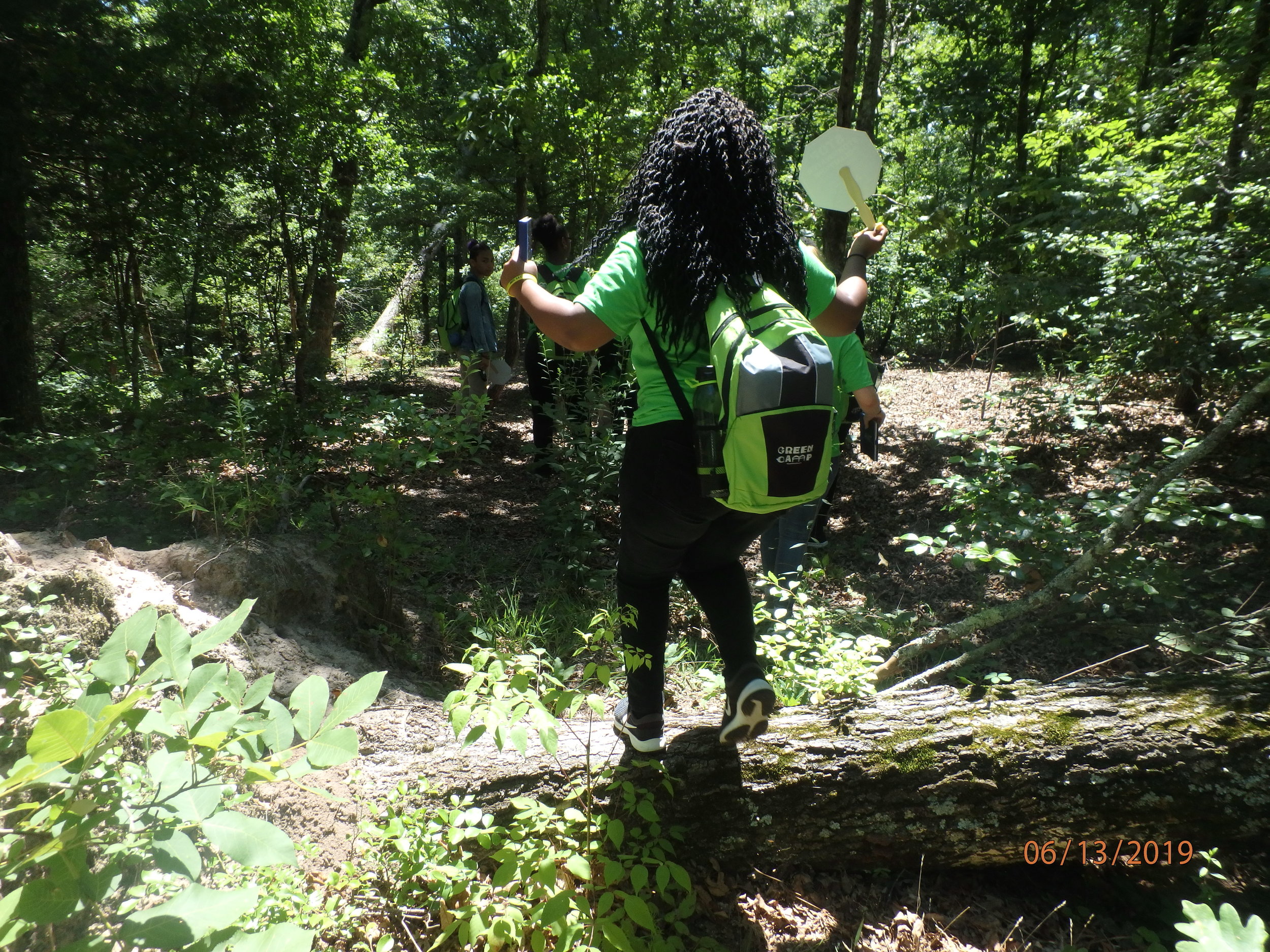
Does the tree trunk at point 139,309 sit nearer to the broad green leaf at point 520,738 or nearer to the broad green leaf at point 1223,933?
the broad green leaf at point 520,738

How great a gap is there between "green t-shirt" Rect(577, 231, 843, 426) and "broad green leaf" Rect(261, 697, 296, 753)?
1.18 meters

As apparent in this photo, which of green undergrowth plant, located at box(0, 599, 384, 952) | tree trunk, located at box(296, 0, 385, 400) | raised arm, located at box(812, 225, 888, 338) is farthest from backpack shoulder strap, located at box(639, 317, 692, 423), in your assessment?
tree trunk, located at box(296, 0, 385, 400)

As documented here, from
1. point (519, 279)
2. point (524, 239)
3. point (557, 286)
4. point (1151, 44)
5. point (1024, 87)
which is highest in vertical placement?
point (1024, 87)

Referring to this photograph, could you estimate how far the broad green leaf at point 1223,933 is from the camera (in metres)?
0.99

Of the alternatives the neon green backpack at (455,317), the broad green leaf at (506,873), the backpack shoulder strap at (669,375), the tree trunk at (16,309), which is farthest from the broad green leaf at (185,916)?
the neon green backpack at (455,317)

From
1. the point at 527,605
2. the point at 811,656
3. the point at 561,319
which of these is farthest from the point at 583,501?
the point at 561,319

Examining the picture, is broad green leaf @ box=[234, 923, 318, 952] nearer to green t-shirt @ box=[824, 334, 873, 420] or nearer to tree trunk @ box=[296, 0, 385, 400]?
green t-shirt @ box=[824, 334, 873, 420]

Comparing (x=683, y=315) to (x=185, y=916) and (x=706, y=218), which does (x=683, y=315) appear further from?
(x=185, y=916)

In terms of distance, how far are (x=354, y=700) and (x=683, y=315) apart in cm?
128

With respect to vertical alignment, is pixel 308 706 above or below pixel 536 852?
above

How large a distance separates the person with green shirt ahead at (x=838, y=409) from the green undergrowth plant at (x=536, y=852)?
78.0 inches

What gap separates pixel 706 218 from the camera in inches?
74.6

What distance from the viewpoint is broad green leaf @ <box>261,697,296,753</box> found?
0.99 m

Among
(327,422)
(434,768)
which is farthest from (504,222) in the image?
(434,768)
